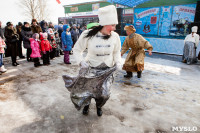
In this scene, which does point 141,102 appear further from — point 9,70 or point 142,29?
point 142,29

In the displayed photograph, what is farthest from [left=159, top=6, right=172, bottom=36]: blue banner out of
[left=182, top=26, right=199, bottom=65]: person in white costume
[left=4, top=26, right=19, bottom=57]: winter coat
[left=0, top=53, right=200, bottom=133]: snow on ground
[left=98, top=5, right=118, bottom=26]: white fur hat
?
[left=98, top=5, right=118, bottom=26]: white fur hat

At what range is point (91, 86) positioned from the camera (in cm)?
231

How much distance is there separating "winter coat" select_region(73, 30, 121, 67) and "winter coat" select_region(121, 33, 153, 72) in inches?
79.1

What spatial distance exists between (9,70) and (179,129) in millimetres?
5933

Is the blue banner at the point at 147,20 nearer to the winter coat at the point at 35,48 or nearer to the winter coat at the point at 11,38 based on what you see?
the winter coat at the point at 35,48

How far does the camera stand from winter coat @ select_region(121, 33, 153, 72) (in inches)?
167

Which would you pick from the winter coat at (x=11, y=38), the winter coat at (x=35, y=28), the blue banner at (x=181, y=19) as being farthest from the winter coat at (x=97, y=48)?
the blue banner at (x=181, y=19)

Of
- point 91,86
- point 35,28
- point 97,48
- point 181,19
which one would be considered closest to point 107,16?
point 97,48

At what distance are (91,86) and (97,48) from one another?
644mm

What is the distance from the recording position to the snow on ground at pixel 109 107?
7.70 ft

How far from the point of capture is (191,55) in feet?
22.3

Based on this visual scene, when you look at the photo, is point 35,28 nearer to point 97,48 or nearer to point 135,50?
point 135,50

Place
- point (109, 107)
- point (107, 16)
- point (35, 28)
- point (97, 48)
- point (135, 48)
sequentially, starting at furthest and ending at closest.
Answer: point (35, 28), point (135, 48), point (109, 107), point (97, 48), point (107, 16)

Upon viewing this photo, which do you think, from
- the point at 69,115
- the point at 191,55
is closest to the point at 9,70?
the point at 69,115
